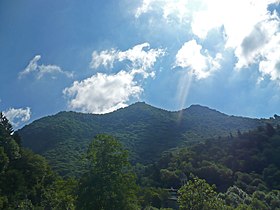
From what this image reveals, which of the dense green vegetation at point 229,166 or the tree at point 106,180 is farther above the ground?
the dense green vegetation at point 229,166

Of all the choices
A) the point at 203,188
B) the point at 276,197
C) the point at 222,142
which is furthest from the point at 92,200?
the point at 222,142

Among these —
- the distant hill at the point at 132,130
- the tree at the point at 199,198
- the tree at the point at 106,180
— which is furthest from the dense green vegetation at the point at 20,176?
the tree at the point at 199,198

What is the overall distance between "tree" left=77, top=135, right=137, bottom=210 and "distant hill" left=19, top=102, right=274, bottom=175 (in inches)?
2525

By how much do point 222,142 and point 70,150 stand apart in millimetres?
45376

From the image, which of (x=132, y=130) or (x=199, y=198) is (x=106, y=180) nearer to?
(x=199, y=198)

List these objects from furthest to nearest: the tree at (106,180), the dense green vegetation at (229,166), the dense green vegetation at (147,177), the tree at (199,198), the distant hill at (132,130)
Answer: the distant hill at (132,130) < the dense green vegetation at (229,166) < the tree at (199,198) < the dense green vegetation at (147,177) < the tree at (106,180)

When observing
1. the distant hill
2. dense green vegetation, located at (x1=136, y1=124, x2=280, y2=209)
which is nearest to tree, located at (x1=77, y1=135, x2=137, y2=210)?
dense green vegetation, located at (x1=136, y1=124, x2=280, y2=209)

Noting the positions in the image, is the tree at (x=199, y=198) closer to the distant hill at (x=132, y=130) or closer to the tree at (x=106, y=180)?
the tree at (x=106, y=180)

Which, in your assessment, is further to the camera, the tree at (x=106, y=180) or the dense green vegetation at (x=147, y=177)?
the dense green vegetation at (x=147, y=177)

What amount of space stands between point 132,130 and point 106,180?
11444 cm

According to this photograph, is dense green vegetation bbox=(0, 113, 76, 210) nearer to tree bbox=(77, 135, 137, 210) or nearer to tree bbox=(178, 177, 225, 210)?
tree bbox=(77, 135, 137, 210)

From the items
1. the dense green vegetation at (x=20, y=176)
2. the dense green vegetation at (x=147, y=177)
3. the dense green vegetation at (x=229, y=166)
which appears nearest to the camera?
the dense green vegetation at (x=147, y=177)

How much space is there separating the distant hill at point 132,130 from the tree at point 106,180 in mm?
64138

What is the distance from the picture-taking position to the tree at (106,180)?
2577 centimetres
